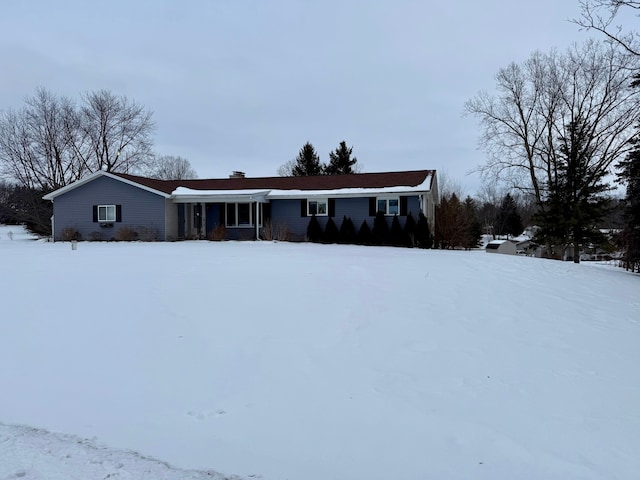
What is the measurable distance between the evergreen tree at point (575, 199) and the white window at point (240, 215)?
17376 millimetres

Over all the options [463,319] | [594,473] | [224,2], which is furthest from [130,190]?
[594,473]

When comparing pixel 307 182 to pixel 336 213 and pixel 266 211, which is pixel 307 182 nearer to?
pixel 266 211

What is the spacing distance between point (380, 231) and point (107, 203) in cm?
1552

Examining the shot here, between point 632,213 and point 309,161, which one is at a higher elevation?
point 309,161

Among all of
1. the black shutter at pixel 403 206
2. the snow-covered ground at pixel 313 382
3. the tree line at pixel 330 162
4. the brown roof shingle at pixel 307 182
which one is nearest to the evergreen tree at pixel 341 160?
the tree line at pixel 330 162

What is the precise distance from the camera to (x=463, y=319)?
6.73m

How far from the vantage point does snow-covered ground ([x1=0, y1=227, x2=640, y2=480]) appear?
3355mm

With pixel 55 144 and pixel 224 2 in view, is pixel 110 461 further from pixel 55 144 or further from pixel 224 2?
pixel 55 144

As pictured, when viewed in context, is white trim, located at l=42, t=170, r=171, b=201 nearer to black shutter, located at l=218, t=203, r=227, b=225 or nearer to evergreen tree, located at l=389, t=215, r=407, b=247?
black shutter, located at l=218, t=203, r=227, b=225

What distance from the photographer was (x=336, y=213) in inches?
898

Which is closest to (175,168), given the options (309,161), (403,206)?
(309,161)

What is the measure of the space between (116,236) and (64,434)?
21.2 m

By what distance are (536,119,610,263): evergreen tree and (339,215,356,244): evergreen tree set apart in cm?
1211

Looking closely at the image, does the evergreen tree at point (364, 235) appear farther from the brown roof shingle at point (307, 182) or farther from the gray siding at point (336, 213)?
the brown roof shingle at point (307, 182)
